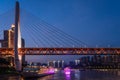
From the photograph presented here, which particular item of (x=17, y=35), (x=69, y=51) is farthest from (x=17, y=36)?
(x=69, y=51)

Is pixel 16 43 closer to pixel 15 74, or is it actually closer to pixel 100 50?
pixel 15 74

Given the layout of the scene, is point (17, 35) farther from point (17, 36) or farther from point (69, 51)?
point (69, 51)

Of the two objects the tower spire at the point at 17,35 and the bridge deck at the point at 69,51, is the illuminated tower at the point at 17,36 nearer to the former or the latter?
the tower spire at the point at 17,35

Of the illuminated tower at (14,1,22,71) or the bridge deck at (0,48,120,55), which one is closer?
the illuminated tower at (14,1,22,71)

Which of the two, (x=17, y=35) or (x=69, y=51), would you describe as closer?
Answer: (x=17, y=35)

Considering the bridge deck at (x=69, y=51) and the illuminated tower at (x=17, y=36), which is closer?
the illuminated tower at (x=17, y=36)

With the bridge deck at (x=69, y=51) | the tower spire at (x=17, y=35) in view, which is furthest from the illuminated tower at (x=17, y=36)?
the bridge deck at (x=69, y=51)

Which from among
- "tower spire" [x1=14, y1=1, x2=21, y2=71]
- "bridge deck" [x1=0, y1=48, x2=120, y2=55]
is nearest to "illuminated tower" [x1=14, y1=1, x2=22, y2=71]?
"tower spire" [x1=14, y1=1, x2=21, y2=71]

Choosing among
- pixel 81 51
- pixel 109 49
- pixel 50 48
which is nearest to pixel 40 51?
pixel 50 48

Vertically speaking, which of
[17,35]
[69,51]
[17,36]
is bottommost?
[69,51]

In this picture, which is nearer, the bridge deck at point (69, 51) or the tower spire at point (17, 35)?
the tower spire at point (17, 35)

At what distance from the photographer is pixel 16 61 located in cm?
7594

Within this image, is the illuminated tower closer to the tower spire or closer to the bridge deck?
the tower spire

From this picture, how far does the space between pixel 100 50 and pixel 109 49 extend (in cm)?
251
